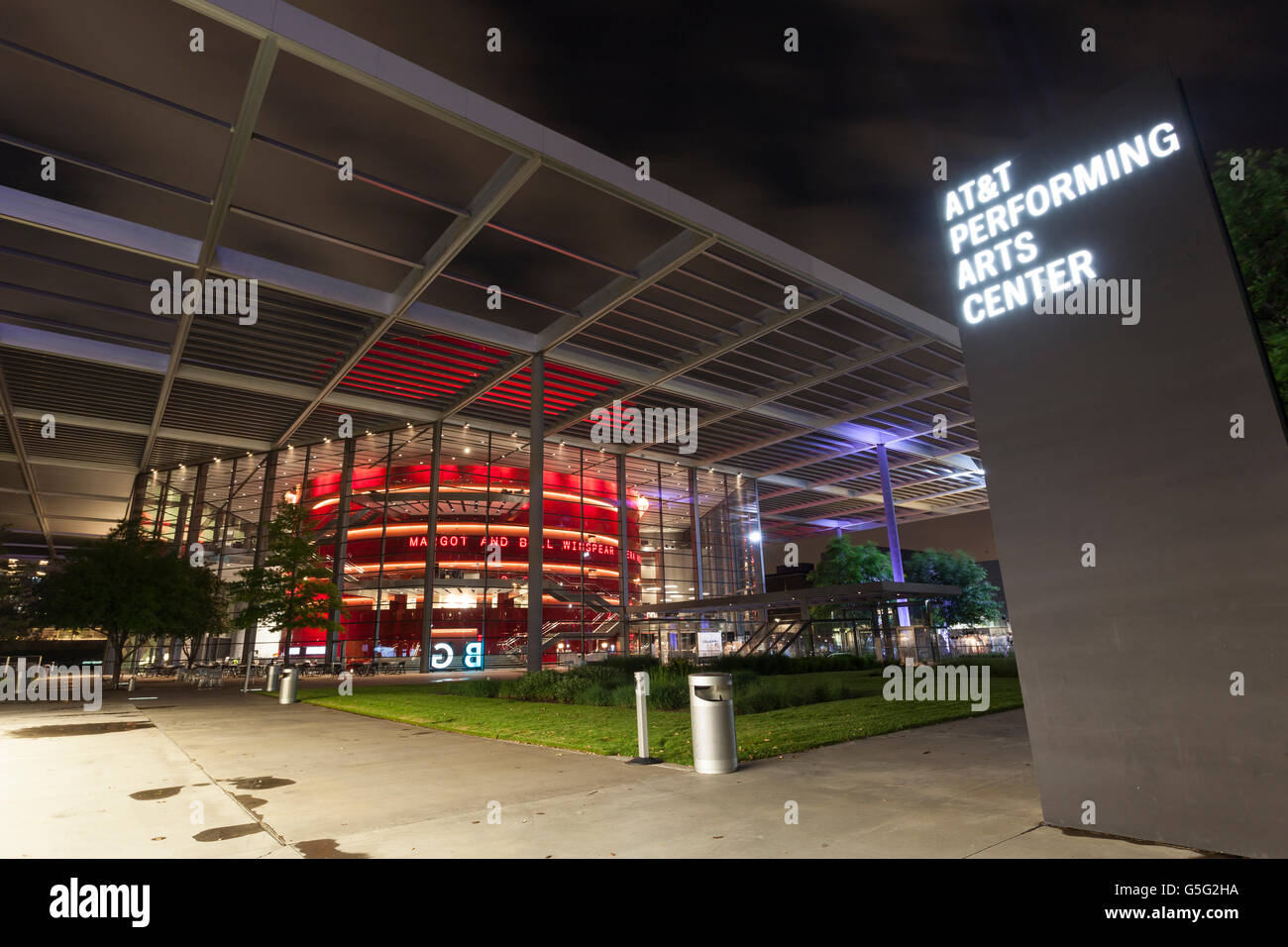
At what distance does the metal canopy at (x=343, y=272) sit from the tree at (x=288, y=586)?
7698 mm

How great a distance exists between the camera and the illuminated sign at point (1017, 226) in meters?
5.00

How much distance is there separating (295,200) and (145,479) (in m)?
31.7

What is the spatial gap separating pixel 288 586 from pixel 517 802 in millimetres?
21437

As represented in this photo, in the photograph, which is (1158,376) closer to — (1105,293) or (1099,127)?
(1105,293)

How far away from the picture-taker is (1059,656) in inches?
189

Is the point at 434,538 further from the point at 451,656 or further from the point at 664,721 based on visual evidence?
the point at 664,721

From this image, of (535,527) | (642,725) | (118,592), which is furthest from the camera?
Answer: (535,527)
